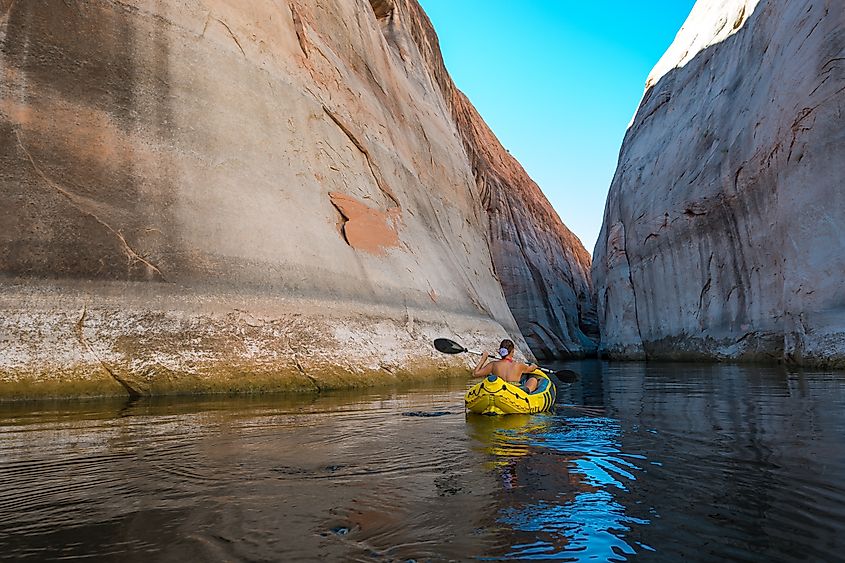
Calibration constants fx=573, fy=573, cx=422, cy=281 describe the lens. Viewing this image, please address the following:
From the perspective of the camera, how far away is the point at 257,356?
8.16 m

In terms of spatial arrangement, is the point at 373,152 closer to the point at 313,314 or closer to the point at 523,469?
the point at 313,314

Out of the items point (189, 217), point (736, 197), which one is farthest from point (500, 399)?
point (736, 197)

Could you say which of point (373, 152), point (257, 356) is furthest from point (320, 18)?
point (257, 356)

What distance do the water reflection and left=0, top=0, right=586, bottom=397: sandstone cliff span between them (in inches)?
172

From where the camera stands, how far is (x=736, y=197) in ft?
62.2

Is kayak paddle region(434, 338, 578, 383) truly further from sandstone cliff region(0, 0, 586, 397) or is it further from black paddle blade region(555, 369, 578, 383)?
sandstone cliff region(0, 0, 586, 397)

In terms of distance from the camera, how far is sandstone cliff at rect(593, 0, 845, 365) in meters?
13.9

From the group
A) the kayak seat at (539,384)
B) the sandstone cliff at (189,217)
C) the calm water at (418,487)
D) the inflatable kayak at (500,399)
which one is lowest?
the calm water at (418,487)

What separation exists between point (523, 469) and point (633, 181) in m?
27.2

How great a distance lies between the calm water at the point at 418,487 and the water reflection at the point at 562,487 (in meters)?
0.01

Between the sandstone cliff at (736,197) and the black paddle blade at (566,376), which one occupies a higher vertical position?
the sandstone cliff at (736,197)

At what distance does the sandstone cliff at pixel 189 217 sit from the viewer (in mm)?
7277

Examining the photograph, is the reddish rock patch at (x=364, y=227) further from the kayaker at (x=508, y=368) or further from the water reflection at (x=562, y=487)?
the water reflection at (x=562, y=487)

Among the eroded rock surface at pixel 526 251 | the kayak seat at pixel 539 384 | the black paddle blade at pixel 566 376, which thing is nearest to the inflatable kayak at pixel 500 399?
the kayak seat at pixel 539 384
